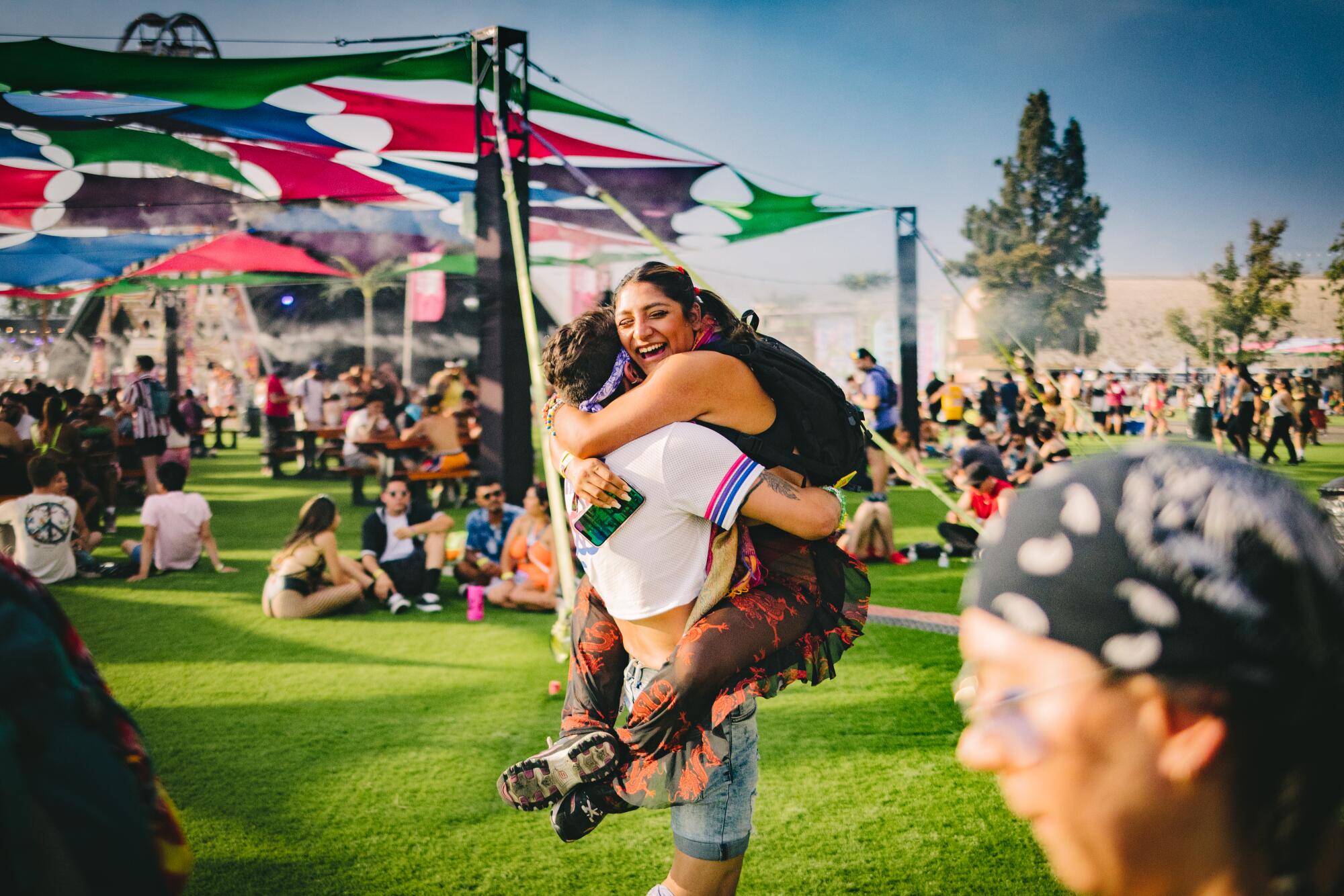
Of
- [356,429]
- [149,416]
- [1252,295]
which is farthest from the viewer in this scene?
[1252,295]

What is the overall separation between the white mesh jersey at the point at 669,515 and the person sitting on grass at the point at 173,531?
7713 millimetres

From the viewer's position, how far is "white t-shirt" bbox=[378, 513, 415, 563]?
759 centimetres

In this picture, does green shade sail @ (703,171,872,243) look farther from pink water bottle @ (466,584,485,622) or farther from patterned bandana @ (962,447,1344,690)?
patterned bandana @ (962,447,1344,690)

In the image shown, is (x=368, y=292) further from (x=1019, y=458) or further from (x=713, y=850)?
(x=713, y=850)

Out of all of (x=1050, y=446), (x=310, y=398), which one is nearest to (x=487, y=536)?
(x=1050, y=446)

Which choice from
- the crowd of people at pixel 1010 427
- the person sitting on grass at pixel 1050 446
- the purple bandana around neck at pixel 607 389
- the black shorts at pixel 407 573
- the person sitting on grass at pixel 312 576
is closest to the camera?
the purple bandana around neck at pixel 607 389

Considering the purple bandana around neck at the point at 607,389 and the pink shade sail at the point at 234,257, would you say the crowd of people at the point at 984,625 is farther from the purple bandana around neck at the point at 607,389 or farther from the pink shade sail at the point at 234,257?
the pink shade sail at the point at 234,257

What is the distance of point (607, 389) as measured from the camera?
218 cm

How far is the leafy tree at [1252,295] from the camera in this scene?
101 feet

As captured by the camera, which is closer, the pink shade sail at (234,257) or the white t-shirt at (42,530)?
the white t-shirt at (42,530)

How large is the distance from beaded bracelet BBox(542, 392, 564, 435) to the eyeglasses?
1.56m

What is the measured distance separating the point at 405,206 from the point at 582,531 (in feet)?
30.7

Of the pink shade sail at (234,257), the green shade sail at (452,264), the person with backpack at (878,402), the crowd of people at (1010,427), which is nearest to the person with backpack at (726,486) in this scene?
the crowd of people at (1010,427)

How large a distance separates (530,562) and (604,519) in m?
5.62
